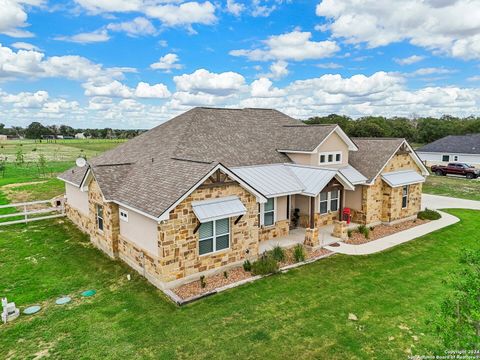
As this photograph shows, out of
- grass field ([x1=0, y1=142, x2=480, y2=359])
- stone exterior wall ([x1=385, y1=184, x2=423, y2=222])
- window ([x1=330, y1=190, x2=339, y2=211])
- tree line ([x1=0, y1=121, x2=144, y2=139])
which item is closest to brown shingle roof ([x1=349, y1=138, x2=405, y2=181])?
stone exterior wall ([x1=385, y1=184, x2=423, y2=222])

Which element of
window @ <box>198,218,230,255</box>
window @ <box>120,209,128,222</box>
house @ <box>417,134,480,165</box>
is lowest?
window @ <box>198,218,230,255</box>

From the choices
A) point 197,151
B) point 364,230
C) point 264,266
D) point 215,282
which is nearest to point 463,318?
point 264,266

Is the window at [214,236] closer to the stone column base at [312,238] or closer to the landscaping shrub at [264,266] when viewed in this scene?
the landscaping shrub at [264,266]

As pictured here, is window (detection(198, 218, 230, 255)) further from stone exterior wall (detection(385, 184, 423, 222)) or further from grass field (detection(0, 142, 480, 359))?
stone exterior wall (detection(385, 184, 423, 222))

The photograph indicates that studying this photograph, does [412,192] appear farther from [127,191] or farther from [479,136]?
[479,136]

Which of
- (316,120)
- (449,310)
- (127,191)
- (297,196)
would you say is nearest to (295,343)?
(449,310)

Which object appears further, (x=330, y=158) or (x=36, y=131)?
(x=36, y=131)

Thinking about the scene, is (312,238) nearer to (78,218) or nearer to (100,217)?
(100,217)
